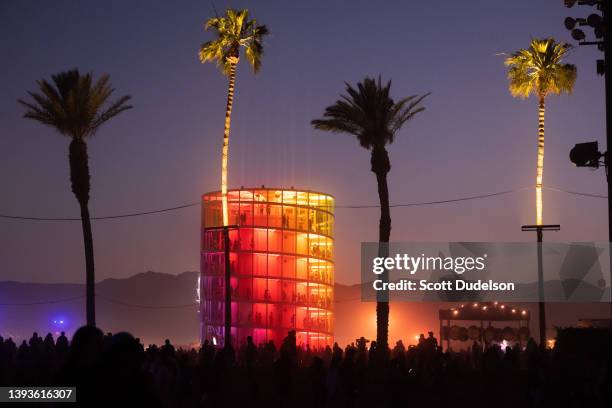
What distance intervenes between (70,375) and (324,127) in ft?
111

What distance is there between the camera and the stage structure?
162ft

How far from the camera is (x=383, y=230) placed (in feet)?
124

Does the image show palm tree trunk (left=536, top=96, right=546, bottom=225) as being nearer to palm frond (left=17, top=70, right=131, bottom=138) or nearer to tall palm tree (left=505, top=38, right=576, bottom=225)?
tall palm tree (left=505, top=38, right=576, bottom=225)

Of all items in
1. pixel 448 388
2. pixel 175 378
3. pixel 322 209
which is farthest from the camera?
pixel 322 209

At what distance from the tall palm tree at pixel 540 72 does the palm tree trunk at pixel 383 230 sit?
326 inches

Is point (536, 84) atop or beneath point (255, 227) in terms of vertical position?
atop

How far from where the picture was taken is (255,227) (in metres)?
63.8

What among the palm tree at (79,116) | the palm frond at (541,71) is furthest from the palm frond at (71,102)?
the palm frond at (541,71)

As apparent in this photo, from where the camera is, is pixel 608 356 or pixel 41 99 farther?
pixel 41 99

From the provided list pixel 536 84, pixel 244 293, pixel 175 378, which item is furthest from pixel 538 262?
pixel 244 293

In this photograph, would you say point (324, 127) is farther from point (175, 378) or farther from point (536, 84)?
point (175, 378)

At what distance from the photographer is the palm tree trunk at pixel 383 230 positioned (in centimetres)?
3647

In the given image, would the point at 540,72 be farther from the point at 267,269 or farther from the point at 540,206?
the point at 267,269

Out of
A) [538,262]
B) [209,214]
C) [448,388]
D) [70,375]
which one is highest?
[209,214]
